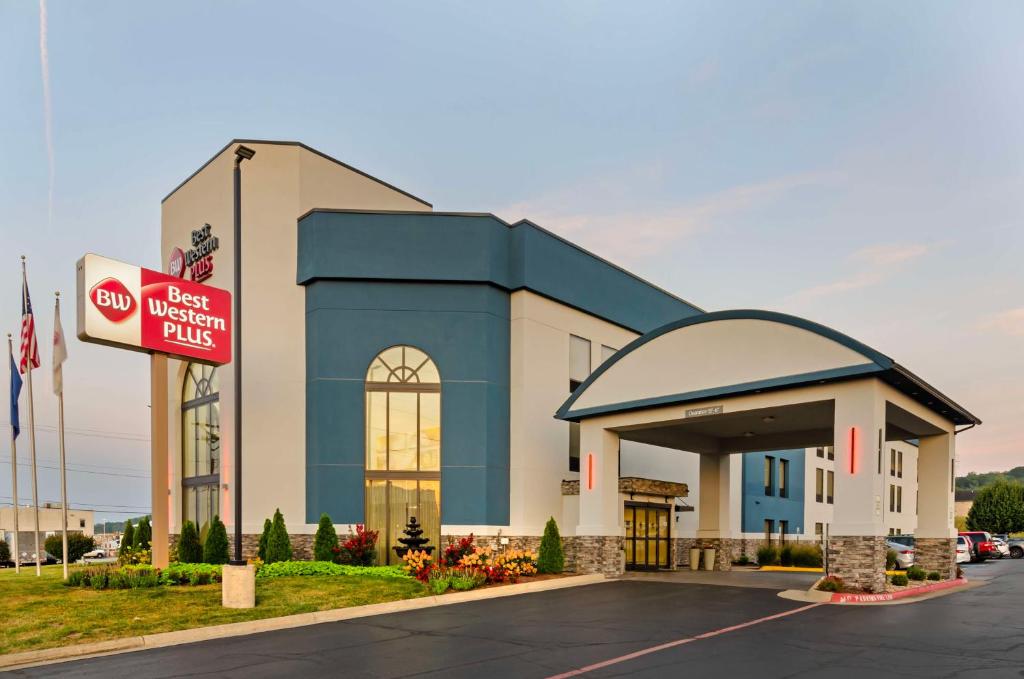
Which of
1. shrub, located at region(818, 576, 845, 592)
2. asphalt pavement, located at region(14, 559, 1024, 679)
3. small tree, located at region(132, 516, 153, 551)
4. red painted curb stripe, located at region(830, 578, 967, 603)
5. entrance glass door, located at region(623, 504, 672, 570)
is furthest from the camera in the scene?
entrance glass door, located at region(623, 504, 672, 570)

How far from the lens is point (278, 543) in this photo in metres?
25.7

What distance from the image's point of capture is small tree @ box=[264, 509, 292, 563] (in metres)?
25.6

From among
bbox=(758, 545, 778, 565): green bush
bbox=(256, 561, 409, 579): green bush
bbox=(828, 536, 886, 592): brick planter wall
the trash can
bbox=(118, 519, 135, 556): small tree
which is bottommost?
bbox=(758, 545, 778, 565): green bush

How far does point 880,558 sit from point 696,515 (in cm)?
1845

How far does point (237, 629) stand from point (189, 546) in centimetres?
1444

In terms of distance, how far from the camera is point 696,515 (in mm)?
37469

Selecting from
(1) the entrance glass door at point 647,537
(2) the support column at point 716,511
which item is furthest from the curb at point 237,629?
(2) the support column at point 716,511

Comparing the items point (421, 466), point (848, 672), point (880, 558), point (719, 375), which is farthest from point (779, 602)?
point (421, 466)

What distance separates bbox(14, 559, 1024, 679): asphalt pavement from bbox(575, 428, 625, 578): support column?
6.84 metres

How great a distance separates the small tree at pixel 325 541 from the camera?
2558 centimetres

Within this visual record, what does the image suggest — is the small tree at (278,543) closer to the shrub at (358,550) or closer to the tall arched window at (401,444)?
the shrub at (358,550)

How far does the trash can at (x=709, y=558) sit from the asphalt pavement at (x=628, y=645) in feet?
42.6

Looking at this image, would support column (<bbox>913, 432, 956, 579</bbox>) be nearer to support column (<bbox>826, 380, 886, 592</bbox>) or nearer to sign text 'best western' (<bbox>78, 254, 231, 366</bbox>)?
support column (<bbox>826, 380, 886, 592</bbox>)

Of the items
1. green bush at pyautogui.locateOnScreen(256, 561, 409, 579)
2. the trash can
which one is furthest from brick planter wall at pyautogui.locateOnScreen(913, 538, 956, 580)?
green bush at pyautogui.locateOnScreen(256, 561, 409, 579)
